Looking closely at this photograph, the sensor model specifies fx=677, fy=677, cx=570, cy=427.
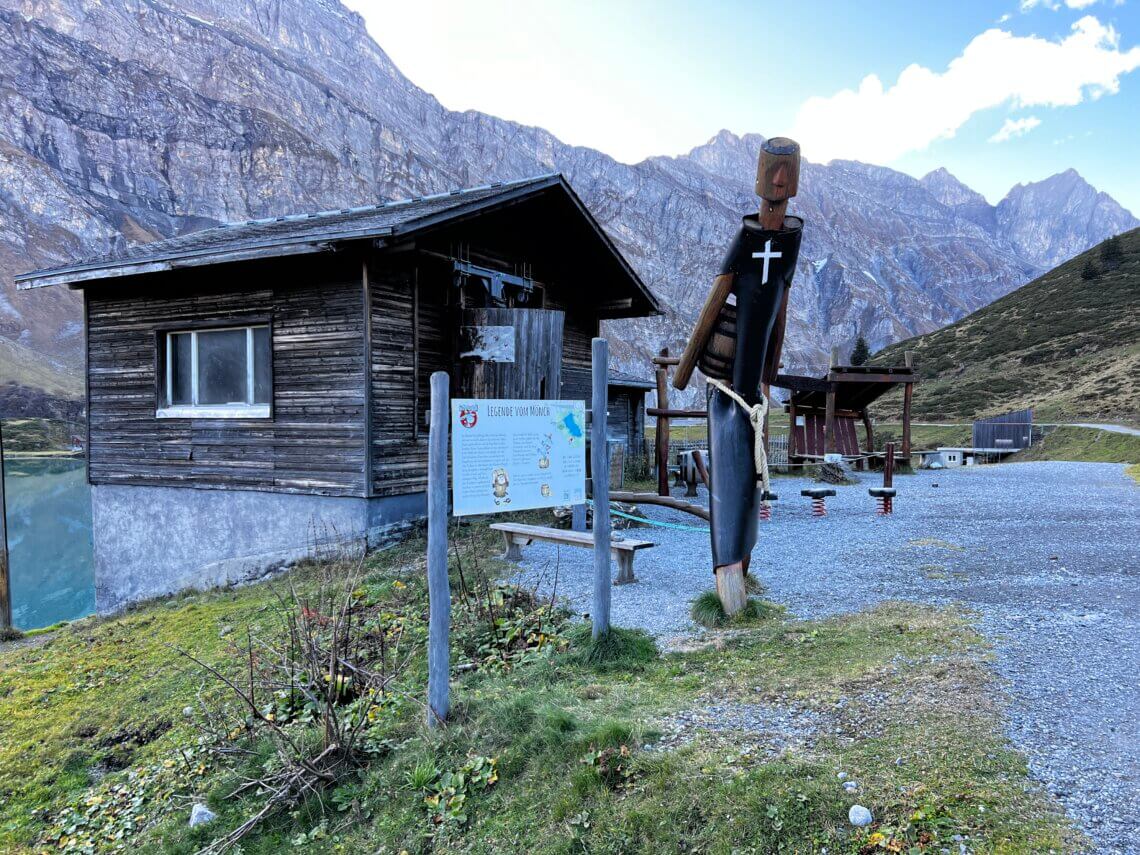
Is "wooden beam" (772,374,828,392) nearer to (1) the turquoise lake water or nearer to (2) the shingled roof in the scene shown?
(2) the shingled roof

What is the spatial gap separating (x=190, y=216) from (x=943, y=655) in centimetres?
13200

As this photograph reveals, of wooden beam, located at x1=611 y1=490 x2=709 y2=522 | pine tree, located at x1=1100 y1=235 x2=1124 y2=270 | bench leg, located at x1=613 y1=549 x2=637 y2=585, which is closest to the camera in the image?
bench leg, located at x1=613 y1=549 x2=637 y2=585

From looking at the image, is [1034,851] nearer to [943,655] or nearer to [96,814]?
[943,655]

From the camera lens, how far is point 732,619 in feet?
17.9

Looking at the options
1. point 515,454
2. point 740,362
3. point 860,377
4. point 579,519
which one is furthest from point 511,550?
point 860,377

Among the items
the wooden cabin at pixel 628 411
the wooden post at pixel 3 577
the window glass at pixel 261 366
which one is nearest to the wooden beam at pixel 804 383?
the wooden cabin at pixel 628 411

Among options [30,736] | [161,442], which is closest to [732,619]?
[30,736]

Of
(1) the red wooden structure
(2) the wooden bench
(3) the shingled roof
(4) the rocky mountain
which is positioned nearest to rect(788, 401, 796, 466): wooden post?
(1) the red wooden structure

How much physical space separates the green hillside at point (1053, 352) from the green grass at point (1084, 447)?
4403mm

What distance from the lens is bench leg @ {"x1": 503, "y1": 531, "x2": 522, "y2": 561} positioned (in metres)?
8.34

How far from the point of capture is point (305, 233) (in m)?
9.21

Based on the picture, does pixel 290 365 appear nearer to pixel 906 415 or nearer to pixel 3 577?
pixel 3 577

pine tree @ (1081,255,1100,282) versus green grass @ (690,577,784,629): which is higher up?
pine tree @ (1081,255,1100,282)

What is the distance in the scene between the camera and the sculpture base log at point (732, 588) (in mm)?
A: 5469
